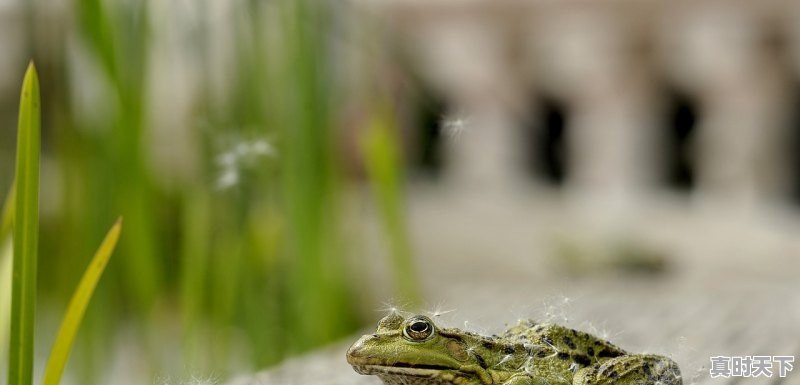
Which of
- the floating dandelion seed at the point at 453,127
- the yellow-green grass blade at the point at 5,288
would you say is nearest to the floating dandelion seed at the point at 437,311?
the floating dandelion seed at the point at 453,127

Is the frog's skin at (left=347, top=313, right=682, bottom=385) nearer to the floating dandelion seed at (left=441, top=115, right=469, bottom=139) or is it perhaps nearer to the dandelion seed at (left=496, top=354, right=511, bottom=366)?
the dandelion seed at (left=496, top=354, right=511, bottom=366)

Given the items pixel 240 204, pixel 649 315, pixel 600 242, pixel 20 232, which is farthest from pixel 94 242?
pixel 600 242

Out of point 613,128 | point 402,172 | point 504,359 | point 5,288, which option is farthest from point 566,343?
point 613,128

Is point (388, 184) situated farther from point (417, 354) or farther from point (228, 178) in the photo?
point (417, 354)

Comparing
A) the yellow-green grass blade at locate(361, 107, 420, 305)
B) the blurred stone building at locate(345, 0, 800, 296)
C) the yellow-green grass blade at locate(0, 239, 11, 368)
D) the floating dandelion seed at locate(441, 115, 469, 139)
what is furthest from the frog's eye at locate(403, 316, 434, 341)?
the blurred stone building at locate(345, 0, 800, 296)

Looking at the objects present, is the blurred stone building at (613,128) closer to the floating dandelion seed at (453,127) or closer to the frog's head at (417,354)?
the floating dandelion seed at (453,127)

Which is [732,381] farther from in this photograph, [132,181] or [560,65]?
[560,65]
